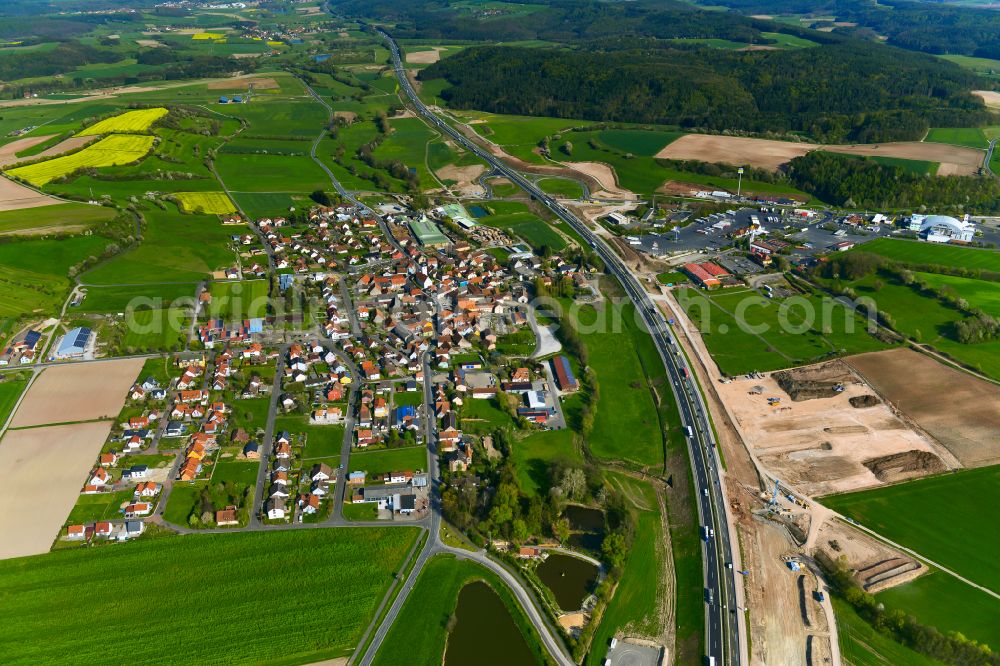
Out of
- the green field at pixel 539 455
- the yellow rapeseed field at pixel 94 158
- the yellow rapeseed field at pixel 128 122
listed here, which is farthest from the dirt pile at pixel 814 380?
the yellow rapeseed field at pixel 128 122

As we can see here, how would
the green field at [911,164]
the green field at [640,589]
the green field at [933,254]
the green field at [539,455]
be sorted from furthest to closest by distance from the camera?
1. the green field at [911,164]
2. the green field at [933,254]
3. the green field at [539,455]
4. the green field at [640,589]

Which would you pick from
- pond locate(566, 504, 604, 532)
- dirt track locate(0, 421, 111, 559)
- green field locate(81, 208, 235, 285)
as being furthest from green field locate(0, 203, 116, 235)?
pond locate(566, 504, 604, 532)

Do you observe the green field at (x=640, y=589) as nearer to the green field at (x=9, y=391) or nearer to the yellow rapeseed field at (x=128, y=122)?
the green field at (x=9, y=391)

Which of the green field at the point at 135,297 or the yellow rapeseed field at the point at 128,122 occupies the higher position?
the yellow rapeseed field at the point at 128,122

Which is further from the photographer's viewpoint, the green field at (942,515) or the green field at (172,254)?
the green field at (172,254)

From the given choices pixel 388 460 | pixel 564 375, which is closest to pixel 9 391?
pixel 388 460

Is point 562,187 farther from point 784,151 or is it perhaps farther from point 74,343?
point 74,343

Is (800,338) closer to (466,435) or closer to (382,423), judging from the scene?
(466,435)

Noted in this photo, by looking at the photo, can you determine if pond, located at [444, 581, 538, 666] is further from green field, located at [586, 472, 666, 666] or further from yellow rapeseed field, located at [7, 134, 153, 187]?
yellow rapeseed field, located at [7, 134, 153, 187]
